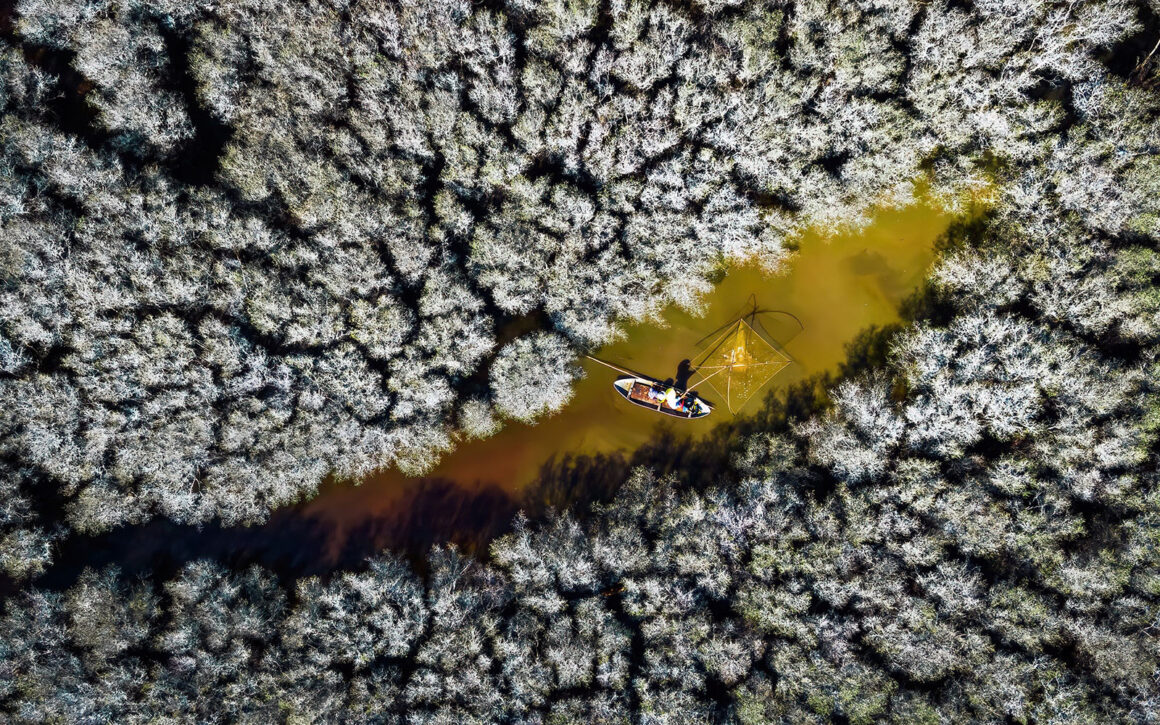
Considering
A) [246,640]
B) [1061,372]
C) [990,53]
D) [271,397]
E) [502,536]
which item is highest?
[990,53]

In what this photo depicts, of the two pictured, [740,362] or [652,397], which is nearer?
[652,397]

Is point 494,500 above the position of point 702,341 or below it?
below

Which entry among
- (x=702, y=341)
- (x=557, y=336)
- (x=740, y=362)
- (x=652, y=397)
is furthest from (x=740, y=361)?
(x=557, y=336)

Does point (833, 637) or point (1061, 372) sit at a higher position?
point (1061, 372)

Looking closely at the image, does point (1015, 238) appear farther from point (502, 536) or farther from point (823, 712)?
point (502, 536)

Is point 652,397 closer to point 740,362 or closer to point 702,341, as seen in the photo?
point 702,341

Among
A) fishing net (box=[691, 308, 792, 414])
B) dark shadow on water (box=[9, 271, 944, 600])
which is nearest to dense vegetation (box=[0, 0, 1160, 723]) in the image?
dark shadow on water (box=[9, 271, 944, 600])

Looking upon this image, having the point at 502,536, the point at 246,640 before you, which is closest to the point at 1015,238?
the point at 502,536
